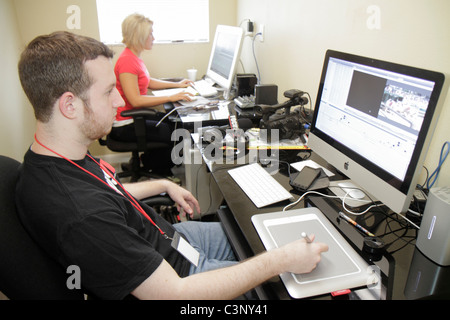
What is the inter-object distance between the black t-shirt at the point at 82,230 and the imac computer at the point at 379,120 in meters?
0.71

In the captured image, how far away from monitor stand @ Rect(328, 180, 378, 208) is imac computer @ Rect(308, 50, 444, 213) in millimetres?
93

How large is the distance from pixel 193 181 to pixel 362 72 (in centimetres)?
128

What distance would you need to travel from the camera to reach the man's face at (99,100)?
855mm

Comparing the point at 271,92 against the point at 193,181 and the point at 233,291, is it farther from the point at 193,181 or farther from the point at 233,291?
the point at 233,291

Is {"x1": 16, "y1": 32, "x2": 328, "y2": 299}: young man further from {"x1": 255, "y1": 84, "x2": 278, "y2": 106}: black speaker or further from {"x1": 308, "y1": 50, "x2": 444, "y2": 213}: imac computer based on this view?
{"x1": 255, "y1": 84, "x2": 278, "y2": 106}: black speaker

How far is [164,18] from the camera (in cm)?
293

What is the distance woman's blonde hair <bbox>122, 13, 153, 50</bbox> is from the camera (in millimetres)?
2309

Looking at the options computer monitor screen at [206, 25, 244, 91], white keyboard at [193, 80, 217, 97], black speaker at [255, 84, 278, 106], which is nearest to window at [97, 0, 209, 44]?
computer monitor screen at [206, 25, 244, 91]

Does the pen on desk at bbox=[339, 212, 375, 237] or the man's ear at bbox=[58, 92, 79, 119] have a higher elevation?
the man's ear at bbox=[58, 92, 79, 119]

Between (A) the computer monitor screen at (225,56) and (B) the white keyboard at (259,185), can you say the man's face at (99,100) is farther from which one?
(A) the computer monitor screen at (225,56)

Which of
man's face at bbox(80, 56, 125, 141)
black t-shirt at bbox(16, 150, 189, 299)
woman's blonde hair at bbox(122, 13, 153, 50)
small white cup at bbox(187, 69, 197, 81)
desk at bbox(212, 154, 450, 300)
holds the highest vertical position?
woman's blonde hair at bbox(122, 13, 153, 50)

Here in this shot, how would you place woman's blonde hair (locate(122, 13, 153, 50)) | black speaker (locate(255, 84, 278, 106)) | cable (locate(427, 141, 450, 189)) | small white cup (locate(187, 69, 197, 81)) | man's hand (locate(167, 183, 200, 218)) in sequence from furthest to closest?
small white cup (locate(187, 69, 197, 81)) → woman's blonde hair (locate(122, 13, 153, 50)) → black speaker (locate(255, 84, 278, 106)) → man's hand (locate(167, 183, 200, 218)) → cable (locate(427, 141, 450, 189))

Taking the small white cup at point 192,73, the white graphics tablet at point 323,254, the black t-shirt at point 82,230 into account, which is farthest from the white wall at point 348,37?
the black t-shirt at point 82,230
